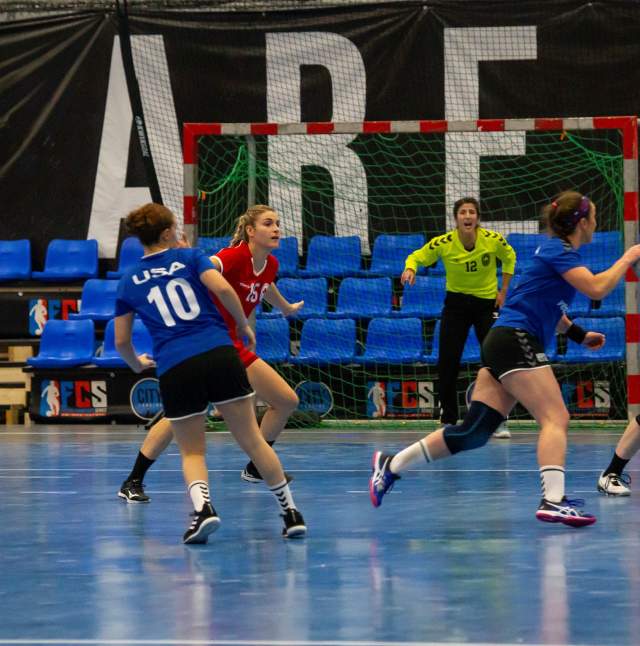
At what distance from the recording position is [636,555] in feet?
21.5

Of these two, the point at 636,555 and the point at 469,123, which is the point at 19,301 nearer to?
the point at 469,123

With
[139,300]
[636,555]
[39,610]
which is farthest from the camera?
[139,300]

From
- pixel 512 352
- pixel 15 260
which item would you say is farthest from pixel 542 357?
pixel 15 260

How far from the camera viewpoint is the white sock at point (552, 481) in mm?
7449

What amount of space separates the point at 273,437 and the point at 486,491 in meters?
1.53

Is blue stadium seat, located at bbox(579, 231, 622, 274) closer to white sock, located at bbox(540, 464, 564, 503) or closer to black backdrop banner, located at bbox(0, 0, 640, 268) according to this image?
black backdrop banner, located at bbox(0, 0, 640, 268)

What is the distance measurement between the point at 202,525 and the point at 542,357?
2051 mm

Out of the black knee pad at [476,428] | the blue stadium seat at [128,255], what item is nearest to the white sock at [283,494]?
the black knee pad at [476,428]

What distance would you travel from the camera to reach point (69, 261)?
17578 mm

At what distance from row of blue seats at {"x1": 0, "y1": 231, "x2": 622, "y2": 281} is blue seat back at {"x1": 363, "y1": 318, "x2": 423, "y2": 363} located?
967 mm

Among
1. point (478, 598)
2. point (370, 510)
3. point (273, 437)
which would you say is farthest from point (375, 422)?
point (478, 598)

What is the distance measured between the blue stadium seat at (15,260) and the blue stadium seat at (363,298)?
411 cm

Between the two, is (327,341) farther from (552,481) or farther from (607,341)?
(552,481)

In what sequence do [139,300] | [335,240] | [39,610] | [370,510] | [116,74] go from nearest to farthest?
1. [39,610]
2. [139,300]
3. [370,510]
4. [335,240]
5. [116,74]
